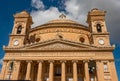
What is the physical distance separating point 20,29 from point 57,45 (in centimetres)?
881

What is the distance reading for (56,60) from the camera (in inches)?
1188

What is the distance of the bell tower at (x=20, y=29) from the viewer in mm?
33513

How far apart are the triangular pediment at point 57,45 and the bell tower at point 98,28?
289cm

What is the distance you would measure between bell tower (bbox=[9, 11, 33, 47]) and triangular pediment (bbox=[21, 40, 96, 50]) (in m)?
3.13

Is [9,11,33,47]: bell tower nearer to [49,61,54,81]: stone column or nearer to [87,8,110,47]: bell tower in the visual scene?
[49,61,54,81]: stone column

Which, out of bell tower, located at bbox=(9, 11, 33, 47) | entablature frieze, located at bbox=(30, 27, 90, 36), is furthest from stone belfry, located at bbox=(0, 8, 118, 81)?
entablature frieze, located at bbox=(30, 27, 90, 36)

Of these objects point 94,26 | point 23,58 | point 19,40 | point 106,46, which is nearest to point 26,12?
point 19,40

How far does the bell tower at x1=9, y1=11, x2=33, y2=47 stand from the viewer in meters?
33.5

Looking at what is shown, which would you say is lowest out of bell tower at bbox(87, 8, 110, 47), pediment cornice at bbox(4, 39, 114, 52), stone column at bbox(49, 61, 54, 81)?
stone column at bbox(49, 61, 54, 81)

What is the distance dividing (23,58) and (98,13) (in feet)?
53.3

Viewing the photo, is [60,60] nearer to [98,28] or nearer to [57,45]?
[57,45]

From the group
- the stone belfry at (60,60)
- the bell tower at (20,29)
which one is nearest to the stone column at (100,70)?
the stone belfry at (60,60)

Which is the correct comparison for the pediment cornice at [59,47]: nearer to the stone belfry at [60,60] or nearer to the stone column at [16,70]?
the stone belfry at [60,60]

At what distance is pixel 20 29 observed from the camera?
35906 mm
